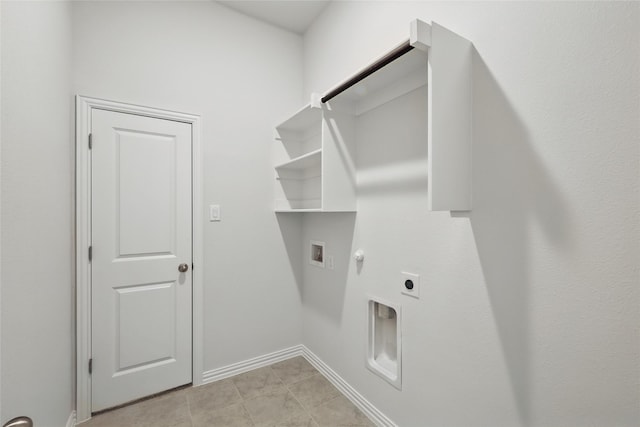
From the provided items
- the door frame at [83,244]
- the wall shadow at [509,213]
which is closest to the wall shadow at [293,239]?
the door frame at [83,244]

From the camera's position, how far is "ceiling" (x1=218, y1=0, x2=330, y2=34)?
223 cm

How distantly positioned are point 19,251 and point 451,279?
5.73 ft

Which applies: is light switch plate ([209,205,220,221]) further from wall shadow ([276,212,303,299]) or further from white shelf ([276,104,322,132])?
white shelf ([276,104,322,132])

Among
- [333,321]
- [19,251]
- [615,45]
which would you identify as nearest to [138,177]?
[19,251]

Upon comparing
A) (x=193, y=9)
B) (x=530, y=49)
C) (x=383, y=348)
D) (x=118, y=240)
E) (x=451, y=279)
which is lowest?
(x=383, y=348)

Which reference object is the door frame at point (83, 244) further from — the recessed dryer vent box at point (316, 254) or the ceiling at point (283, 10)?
the recessed dryer vent box at point (316, 254)

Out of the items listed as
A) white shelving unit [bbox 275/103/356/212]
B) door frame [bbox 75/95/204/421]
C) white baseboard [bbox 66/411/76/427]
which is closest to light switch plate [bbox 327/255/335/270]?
white shelving unit [bbox 275/103/356/212]

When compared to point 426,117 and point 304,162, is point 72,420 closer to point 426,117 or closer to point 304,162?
point 304,162

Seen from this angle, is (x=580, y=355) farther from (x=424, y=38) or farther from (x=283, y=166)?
(x=283, y=166)

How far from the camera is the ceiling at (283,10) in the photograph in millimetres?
2231

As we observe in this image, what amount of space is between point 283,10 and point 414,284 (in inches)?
92.8

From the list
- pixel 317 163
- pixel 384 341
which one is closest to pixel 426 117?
pixel 317 163

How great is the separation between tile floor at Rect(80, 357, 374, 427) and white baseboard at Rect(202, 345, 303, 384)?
48mm

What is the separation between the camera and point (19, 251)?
1021 mm
